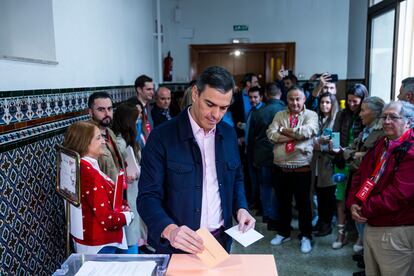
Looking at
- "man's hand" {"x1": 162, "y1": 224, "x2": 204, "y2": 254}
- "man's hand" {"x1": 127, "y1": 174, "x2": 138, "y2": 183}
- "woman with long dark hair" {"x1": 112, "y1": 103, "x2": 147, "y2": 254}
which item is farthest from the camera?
"woman with long dark hair" {"x1": 112, "y1": 103, "x2": 147, "y2": 254}

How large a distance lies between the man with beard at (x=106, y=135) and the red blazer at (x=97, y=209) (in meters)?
0.31

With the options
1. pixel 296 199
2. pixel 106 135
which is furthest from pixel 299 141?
pixel 106 135

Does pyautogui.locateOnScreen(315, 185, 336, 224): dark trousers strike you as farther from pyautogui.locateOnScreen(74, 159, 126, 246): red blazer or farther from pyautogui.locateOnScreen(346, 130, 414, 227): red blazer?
pyautogui.locateOnScreen(74, 159, 126, 246): red blazer

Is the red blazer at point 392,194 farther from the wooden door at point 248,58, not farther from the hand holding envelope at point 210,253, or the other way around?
the wooden door at point 248,58

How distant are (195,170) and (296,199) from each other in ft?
7.16

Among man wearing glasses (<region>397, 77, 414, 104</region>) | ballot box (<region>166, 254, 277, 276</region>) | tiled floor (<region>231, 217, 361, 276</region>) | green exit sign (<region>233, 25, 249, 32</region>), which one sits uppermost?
green exit sign (<region>233, 25, 249, 32</region>)

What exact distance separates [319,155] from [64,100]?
238 centimetres

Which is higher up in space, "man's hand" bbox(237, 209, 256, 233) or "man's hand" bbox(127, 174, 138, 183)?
"man's hand" bbox(237, 209, 256, 233)

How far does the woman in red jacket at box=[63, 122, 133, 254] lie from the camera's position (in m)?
1.96

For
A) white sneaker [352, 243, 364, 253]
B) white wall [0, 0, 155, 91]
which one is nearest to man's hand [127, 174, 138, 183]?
white wall [0, 0, 155, 91]

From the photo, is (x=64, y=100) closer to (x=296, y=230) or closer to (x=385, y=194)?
(x=385, y=194)

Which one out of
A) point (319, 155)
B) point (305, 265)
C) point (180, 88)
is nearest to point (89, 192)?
point (305, 265)

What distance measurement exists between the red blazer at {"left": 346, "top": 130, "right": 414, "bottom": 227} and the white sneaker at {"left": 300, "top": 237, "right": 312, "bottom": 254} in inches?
45.9

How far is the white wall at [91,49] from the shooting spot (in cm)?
226
